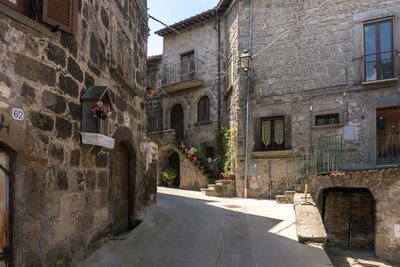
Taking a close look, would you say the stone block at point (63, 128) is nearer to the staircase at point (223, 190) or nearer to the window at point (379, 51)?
the staircase at point (223, 190)

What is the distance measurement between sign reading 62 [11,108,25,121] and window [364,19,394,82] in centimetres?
1070

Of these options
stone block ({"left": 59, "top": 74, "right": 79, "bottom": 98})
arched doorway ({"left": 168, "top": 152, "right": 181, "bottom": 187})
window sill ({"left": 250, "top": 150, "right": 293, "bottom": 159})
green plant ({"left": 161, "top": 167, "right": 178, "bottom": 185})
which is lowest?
green plant ({"left": 161, "top": 167, "right": 178, "bottom": 185})

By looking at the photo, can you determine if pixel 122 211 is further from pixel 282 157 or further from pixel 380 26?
pixel 380 26

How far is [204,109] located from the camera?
1557 centimetres

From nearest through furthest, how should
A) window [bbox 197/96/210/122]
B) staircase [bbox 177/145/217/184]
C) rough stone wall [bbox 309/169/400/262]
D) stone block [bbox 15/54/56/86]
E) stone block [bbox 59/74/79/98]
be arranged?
stone block [bbox 15/54/56/86] → stone block [bbox 59/74/79/98] → rough stone wall [bbox 309/169/400/262] → staircase [bbox 177/145/217/184] → window [bbox 197/96/210/122]

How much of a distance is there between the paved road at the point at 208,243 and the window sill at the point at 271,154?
429 centimetres

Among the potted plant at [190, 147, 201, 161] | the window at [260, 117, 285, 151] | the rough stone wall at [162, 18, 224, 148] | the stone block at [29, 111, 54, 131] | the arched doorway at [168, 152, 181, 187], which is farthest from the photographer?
the arched doorway at [168, 152, 181, 187]

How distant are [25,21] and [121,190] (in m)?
3.42

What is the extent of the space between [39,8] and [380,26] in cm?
1097

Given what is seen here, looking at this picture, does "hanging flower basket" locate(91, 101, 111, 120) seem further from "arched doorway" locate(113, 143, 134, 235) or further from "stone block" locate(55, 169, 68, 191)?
"arched doorway" locate(113, 143, 134, 235)

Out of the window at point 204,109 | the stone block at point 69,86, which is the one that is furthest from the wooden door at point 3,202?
the window at point 204,109

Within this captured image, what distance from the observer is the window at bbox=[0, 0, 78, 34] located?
3.01m

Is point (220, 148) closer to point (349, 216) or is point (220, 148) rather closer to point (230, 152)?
point (230, 152)

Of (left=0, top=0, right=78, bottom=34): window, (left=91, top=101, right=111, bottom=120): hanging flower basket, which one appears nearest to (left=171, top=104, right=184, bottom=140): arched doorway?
(left=91, top=101, right=111, bottom=120): hanging flower basket
